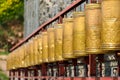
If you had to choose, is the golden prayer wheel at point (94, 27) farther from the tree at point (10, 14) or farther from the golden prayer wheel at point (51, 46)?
the tree at point (10, 14)

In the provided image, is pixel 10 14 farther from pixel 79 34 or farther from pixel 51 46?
pixel 79 34

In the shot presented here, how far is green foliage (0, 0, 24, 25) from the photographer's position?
145 ft

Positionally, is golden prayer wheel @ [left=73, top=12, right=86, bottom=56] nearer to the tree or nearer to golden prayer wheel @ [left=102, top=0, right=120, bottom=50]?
golden prayer wheel @ [left=102, top=0, right=120, bottom=50]

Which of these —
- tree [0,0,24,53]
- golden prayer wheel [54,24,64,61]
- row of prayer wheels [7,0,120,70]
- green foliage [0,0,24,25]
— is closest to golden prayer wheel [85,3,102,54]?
→ row of prayer wheels [7,0,120,70]

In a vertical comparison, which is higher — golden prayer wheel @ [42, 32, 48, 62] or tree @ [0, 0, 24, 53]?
tree @ [0, 0, 24, 53]

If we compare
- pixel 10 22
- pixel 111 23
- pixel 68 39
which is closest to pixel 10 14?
pixel 10 22

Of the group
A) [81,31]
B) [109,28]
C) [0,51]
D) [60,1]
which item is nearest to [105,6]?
[109,28]

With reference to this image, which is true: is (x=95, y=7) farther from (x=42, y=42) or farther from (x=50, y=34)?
(x=42, y=42)

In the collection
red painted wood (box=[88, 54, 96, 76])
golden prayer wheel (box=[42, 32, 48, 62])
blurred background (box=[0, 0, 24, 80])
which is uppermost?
blurred background (box=[0, 0, 24, 80])

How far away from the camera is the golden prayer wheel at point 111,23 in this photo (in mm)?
4715

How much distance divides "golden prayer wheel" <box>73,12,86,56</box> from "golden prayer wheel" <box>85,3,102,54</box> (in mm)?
304

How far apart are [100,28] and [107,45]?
11.2 inches

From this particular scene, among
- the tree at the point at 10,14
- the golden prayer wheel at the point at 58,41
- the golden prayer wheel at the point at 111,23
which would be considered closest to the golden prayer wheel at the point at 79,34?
the golden prayer wheel at the point at 111,23

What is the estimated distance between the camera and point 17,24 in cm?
4450
